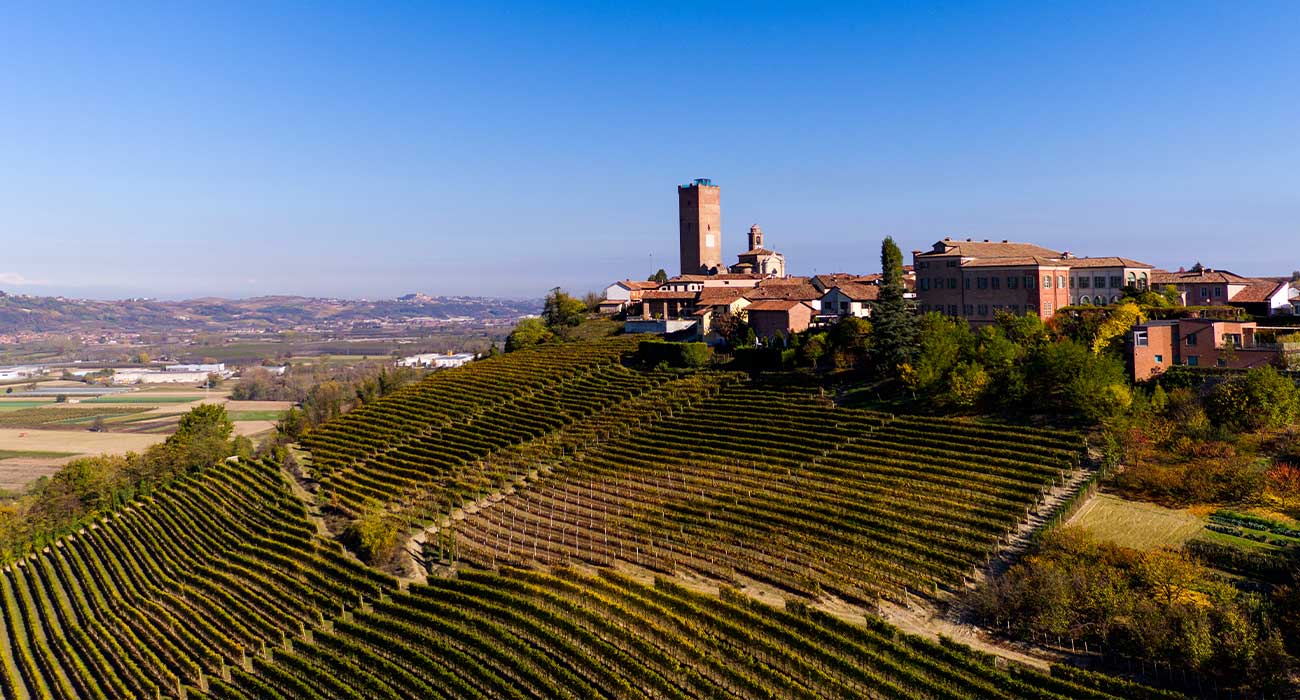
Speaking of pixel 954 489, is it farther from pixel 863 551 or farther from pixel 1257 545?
pixel 1257 545

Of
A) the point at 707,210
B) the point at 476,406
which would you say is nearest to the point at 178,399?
the point at 707,210

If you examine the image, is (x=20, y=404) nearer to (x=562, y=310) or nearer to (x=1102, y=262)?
(x=562, y=310)

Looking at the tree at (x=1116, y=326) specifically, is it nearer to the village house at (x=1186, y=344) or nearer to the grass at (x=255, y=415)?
the village house at (x=1186, y=344)

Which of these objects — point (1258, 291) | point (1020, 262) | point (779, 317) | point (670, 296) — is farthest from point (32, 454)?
point (1258, 291)

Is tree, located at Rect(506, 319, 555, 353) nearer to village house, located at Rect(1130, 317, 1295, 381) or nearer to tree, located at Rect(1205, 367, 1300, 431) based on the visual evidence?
village house, located at Rect(1130, 317, 1295, 381)

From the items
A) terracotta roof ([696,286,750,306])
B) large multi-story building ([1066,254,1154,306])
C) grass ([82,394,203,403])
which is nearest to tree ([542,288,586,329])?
terracotta roof ([696,286,750,306])
